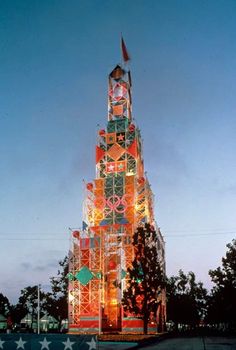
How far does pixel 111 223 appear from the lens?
70.3m

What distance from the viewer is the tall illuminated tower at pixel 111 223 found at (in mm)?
62000

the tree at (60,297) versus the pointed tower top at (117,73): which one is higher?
the pointed tower top at (117,73)

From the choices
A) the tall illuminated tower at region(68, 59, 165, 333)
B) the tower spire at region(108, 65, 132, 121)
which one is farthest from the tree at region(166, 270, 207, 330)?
the tower spire at region(108, 65, 132, 121)

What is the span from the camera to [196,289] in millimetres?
117688

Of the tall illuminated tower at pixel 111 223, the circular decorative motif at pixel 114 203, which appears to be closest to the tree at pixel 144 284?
the tall illuminated tower at pixel 111 223

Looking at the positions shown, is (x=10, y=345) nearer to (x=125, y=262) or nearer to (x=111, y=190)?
(x=125, y=262)

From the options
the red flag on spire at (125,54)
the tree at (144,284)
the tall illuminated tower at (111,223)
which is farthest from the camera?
the red flag on spire at (125,54)

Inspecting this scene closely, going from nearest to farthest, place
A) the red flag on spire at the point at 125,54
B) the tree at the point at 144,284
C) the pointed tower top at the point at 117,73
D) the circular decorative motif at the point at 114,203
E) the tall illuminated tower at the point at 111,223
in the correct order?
the tree at the point at 144,284 < the tall illuminated tower at the point at 111,223 < the circular decorative motif at the point at 114,203 < the pointed tower top at the point at 117,73 < the red flag on spire at the point at 125,54

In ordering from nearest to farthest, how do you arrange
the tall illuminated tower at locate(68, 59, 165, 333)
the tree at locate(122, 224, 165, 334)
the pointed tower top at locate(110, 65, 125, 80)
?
the tree at locate(122, 224, 165, 334) → the tall illuminated tower at locate(68, 59, 165, 333) → the pointed tower top at locate(110, 65, 125, 80)

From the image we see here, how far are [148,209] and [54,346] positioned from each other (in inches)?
2230

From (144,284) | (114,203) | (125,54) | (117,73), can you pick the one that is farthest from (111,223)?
(125,54)

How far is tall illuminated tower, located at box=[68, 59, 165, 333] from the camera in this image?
6200 centimetres

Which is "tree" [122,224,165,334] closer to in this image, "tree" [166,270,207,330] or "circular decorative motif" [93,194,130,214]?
"circular decorative motif" [93,194,130,214]

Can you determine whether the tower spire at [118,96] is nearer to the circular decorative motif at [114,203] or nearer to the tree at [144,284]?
the circular decorative motif at [114,203]
